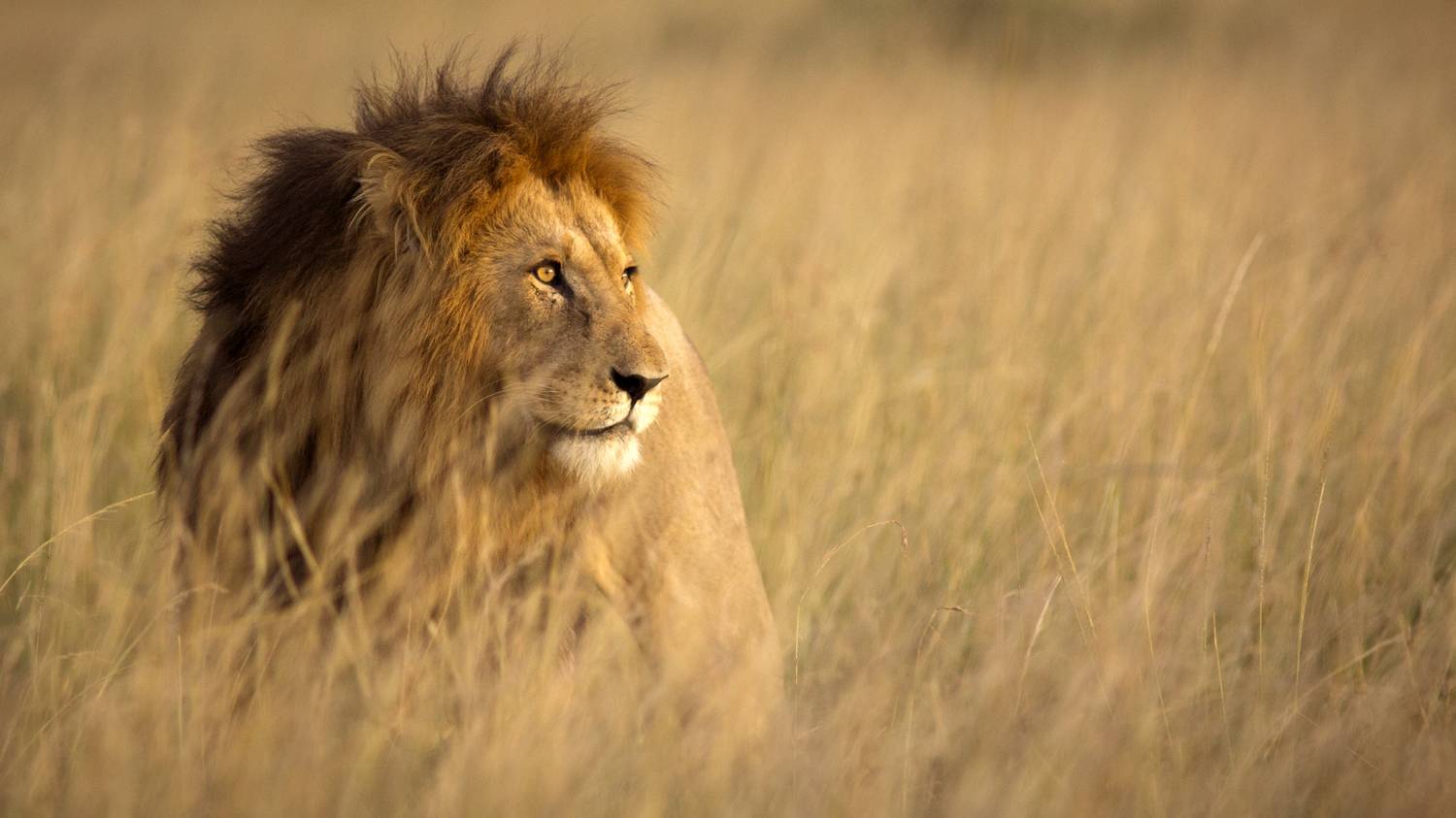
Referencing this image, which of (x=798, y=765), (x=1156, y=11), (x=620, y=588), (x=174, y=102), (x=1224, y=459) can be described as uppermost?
(x=1156, y=11)

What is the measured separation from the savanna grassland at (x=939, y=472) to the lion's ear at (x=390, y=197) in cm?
64

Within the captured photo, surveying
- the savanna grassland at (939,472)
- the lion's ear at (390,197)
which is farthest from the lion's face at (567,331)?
the savanna grassland at (939,472)

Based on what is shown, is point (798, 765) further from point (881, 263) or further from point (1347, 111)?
point (1347, 111)

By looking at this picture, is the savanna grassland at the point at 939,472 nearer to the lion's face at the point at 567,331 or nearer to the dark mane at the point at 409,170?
the dark mane at the point at 409,170

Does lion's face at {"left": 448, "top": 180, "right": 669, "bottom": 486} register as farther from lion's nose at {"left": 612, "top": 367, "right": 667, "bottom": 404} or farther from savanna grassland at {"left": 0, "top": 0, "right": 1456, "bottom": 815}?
savanna grassland at {"left": 0, "top": 0, "right": 1456, "bottom": 815}

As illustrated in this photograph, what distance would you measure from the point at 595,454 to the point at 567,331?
0.30 m

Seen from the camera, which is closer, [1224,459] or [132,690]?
[132,690]

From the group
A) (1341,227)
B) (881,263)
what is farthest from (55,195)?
(1341,227)

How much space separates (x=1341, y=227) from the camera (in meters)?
7.30

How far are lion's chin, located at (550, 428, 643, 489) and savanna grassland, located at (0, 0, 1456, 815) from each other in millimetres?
418

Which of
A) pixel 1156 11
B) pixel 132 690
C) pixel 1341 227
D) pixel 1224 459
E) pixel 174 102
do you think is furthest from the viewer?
pixel 1156 11

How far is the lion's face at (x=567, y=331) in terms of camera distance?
2.96m

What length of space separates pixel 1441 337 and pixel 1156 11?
449 inches

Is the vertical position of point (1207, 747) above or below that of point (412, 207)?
below
